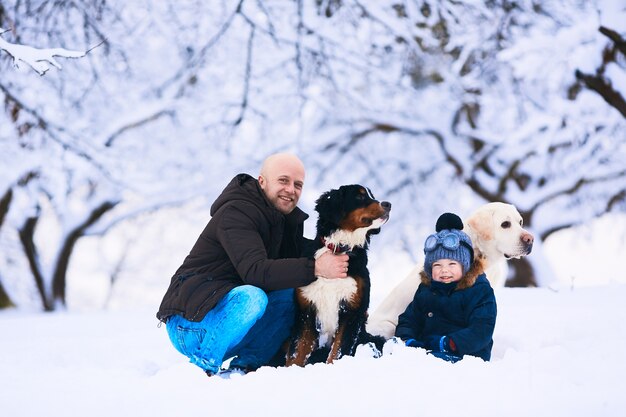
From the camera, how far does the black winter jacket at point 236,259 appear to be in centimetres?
341

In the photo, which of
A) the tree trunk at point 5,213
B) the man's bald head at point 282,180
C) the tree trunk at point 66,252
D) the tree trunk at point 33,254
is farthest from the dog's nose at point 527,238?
the tree trunk at point 33,254

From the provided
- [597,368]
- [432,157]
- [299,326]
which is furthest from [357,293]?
[432,157]

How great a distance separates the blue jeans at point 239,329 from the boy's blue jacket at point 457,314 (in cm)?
71

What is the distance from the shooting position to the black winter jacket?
3414 millimetres

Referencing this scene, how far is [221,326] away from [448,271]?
1.29 meters

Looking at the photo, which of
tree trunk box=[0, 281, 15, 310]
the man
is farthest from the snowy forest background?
the man

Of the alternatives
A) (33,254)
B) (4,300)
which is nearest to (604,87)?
(33,254)

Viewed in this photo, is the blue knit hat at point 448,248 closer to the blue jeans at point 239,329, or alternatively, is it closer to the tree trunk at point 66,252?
the blue jeans at point 239,329

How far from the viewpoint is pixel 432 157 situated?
39.1ft

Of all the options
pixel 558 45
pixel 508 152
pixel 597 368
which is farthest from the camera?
pixel 508 152

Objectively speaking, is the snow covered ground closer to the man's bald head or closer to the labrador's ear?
the labrador's ear

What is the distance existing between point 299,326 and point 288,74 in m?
6.55

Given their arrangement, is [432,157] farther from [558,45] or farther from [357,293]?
[357,293]

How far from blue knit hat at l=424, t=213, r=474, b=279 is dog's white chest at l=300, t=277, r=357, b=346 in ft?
1.64
